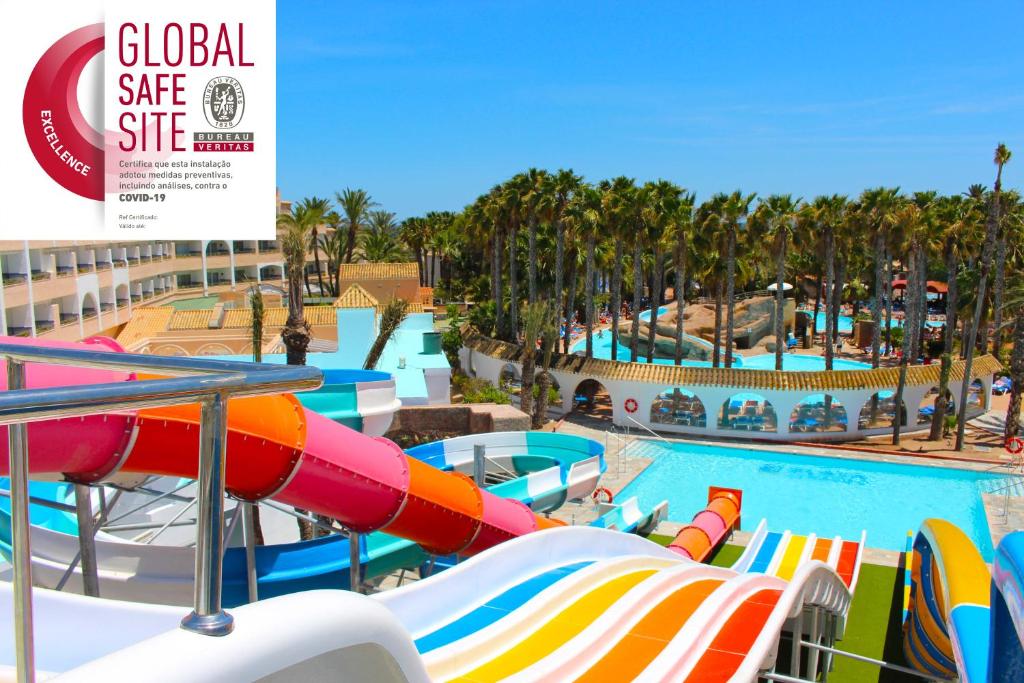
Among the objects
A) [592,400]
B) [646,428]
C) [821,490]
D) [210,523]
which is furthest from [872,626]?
[592,400]

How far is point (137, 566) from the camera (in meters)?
8.60

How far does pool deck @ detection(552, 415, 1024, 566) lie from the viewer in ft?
60.4

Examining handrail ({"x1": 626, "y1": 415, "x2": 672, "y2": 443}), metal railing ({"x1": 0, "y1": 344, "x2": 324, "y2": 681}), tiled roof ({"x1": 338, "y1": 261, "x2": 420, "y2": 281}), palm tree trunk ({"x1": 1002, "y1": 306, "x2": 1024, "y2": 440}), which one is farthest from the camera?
tiled roof ({"x1": 338, "y1": 261, "x2": 420, "y2": 281})

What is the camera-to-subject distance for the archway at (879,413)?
28.9 m

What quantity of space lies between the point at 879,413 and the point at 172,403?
32381mm

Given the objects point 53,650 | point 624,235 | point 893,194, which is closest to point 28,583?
point 53,650

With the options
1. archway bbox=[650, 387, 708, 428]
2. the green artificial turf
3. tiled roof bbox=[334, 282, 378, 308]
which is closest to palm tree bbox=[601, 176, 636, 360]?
archway bbox=[650, 387, 708, 428]

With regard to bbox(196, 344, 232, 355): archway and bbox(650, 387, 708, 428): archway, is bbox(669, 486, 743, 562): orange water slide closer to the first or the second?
bbox(650, 387, 708, 428): archway

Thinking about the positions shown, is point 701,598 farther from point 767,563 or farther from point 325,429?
point 767,563

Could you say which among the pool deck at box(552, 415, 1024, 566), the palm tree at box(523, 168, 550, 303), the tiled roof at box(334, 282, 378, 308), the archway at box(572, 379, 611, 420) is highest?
the palm tree at box(523, 168, 550, 303)

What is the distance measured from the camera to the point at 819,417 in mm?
29375

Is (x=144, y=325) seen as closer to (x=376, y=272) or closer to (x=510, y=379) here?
(x=376, y=272)

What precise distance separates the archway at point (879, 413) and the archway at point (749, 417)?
2.90m

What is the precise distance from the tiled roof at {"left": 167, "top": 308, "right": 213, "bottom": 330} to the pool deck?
1159 centimetres
